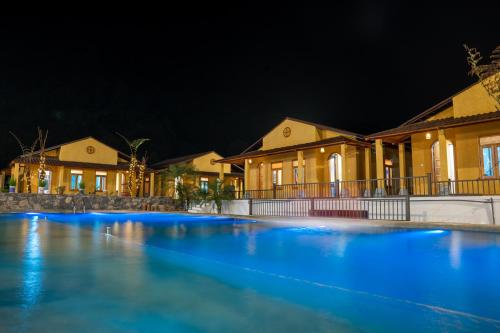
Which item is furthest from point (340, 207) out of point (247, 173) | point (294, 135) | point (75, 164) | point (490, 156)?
point (75, 164)

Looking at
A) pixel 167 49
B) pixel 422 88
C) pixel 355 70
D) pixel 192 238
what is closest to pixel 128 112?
pixel 167 49

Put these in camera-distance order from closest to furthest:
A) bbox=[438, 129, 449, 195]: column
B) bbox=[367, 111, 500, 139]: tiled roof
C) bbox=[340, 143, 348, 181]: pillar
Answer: bbox=[367, 111, 500, 139]: tiled roof → bbox=[438, 129, 449, 195]: column → bbox=[340, 143, 348, 181]: pillar

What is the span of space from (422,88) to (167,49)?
1594 inches

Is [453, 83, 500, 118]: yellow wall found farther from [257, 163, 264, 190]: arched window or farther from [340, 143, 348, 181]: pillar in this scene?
[257, 163, 264, 190]: arched window

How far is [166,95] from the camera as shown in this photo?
240 feet

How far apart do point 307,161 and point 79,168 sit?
19022 mm

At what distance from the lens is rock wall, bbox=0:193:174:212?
899 inches

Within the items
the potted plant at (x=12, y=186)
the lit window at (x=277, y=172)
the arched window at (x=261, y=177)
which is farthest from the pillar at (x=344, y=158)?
the potted plant at (x=12, y=186)

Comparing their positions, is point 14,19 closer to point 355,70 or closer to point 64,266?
point 355,70

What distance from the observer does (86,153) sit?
3006 centimetres

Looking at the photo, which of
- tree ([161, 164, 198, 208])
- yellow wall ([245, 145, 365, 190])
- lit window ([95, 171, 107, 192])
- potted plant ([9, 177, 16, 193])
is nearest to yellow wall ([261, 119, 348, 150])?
yellow wall ([245, 145, 365, 190])

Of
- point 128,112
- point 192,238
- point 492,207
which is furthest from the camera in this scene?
point 128,112

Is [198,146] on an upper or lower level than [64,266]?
upper

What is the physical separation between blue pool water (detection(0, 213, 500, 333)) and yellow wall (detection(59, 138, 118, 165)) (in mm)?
23687
